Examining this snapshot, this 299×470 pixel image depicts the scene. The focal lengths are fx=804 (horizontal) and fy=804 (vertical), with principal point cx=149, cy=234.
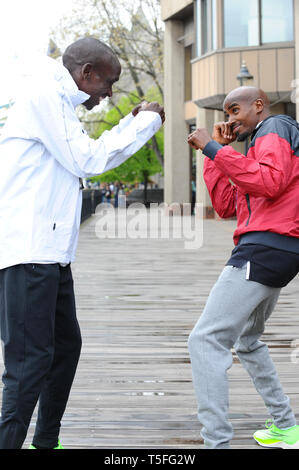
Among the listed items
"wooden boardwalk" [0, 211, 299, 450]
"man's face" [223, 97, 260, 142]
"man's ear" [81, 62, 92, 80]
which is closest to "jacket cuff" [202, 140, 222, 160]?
"man's face" [223, 97, 260, 142]

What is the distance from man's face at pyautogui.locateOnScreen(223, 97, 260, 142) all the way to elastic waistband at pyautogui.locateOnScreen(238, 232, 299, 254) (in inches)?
20.2

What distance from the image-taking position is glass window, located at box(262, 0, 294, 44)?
81.7 ft

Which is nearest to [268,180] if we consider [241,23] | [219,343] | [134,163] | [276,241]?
[276,241]

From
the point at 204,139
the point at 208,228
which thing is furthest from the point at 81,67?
the point at 208,228

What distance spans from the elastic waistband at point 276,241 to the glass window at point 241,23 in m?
22.8

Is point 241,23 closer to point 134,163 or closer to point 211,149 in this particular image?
point 211,149

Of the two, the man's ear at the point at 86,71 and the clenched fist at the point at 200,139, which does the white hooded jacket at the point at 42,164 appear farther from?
the clenched fist at the point at 200,139

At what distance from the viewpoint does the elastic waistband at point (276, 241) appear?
352 centimetres

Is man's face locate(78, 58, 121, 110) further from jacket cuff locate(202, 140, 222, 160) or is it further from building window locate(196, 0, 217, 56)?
building window locate(196, 0, 217, 56)

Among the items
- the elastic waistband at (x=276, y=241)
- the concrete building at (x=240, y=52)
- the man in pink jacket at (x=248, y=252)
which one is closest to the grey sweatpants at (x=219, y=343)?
the man in pink jacket at (x=248, y=252)

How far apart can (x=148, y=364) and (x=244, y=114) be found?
2.81 metres

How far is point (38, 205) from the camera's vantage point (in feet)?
10.4

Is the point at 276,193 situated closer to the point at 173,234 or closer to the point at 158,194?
the point at 173,234

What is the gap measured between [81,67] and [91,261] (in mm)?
11787
